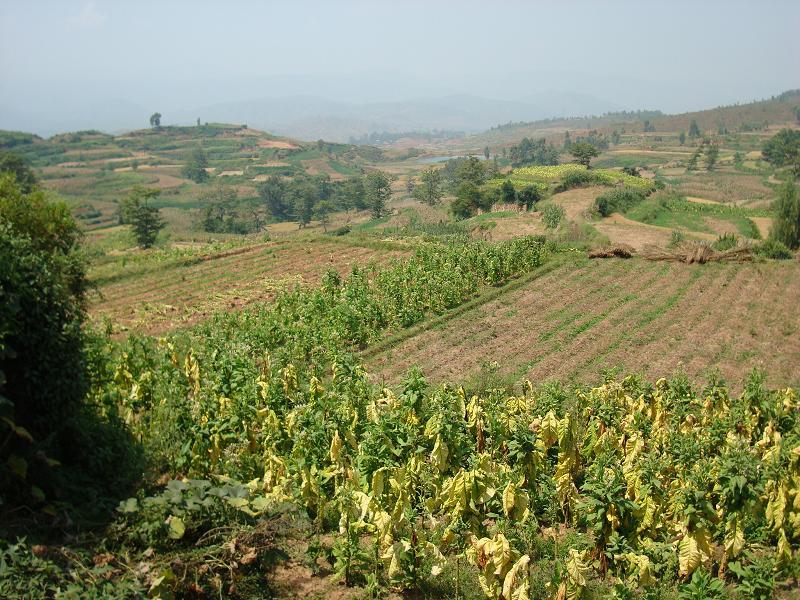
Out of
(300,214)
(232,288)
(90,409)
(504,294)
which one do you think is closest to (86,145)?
(300,214)

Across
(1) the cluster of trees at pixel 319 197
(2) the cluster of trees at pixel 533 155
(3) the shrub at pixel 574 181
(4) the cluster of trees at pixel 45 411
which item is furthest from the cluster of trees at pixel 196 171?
(4) the cluster of trees at pixel 45 411

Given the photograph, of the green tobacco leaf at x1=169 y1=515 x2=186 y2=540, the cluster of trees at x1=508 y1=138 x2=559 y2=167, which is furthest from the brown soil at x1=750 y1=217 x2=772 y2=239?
the cluster of trees at x1=508 y1=138 x2=559 y2=167

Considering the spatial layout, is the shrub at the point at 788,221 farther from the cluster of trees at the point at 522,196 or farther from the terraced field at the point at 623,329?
the cluster of trees at the point at 522,196

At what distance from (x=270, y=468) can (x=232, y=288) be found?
1677 centimetres

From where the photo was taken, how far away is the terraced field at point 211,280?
2056 centimetres

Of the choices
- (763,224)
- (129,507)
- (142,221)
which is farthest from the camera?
(142,221)

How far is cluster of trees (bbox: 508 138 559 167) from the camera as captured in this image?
9811 cm

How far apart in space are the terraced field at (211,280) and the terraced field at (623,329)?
25.8ft

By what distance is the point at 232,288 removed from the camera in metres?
23.2

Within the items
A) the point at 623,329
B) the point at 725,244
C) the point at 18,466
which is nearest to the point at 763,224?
the point at 725,244

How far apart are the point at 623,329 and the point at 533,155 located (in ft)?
305

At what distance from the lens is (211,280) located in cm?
2459

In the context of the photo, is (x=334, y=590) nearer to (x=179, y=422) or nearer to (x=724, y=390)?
(x=179, y=422)

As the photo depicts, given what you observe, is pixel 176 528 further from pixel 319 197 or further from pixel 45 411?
pixel 319 197
